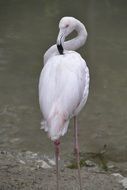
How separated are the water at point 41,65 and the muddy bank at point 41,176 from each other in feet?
2.16

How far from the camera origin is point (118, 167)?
20.6ft

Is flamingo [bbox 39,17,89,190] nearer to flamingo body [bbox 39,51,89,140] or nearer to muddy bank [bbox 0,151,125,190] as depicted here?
flamingo body [bbox 39,51,89,140]

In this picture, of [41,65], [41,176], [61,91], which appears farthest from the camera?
[41,65]

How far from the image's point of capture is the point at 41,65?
32.8 ft

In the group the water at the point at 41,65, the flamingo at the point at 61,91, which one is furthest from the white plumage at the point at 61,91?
the water at the point at 41,65

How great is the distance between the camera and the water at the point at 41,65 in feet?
23.2

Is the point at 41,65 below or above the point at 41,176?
above

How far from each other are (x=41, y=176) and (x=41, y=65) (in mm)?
4775

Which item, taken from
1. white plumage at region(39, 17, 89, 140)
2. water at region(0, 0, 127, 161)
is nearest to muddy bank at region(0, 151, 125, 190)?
water at region(0, 0, 127, 161)

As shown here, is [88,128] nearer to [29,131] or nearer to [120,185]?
[29,131]

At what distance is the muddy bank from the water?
25.9 inches

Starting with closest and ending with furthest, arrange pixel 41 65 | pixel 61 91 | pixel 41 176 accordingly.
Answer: pixel 61 91
pixel 41 176
pixel 41 65

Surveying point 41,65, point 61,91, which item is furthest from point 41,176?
point 41,65

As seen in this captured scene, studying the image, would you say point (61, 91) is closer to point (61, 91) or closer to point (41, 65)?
point (61, 91)
